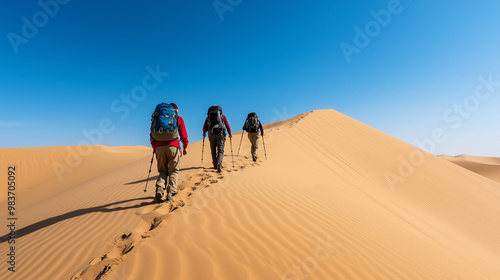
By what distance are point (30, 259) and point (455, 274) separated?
235 inches

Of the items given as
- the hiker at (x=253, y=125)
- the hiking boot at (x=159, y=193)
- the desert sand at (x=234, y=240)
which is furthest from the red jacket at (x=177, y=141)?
the hiker at (x=253, y=125)

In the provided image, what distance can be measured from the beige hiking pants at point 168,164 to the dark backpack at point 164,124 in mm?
230

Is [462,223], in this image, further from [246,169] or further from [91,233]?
[91,233]

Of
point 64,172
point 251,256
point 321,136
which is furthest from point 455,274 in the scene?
point 64,172

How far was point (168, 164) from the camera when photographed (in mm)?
4301

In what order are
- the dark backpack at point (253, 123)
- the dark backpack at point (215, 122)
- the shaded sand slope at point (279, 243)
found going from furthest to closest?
the dark backpack at point (253, 123)
the dark backpack at point (215, 122)
the shaded sand slope at point (279, 243)

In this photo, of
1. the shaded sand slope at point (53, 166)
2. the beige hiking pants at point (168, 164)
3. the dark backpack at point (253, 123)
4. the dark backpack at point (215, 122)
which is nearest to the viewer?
the beige hiking pants at point (168, 164)

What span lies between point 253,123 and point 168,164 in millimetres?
4251

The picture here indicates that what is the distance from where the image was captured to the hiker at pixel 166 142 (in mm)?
4020

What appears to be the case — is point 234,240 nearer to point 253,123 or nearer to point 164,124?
point 164,124

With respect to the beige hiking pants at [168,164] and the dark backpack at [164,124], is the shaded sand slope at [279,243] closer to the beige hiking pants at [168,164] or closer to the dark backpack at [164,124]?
the beige hiking pants at [168,164]

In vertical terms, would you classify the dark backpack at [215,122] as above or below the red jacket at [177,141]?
above

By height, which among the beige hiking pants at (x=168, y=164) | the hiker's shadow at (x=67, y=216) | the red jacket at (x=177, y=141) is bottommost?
the hiker's shadow at (x=67, y=216)

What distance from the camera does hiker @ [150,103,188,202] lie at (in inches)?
158
